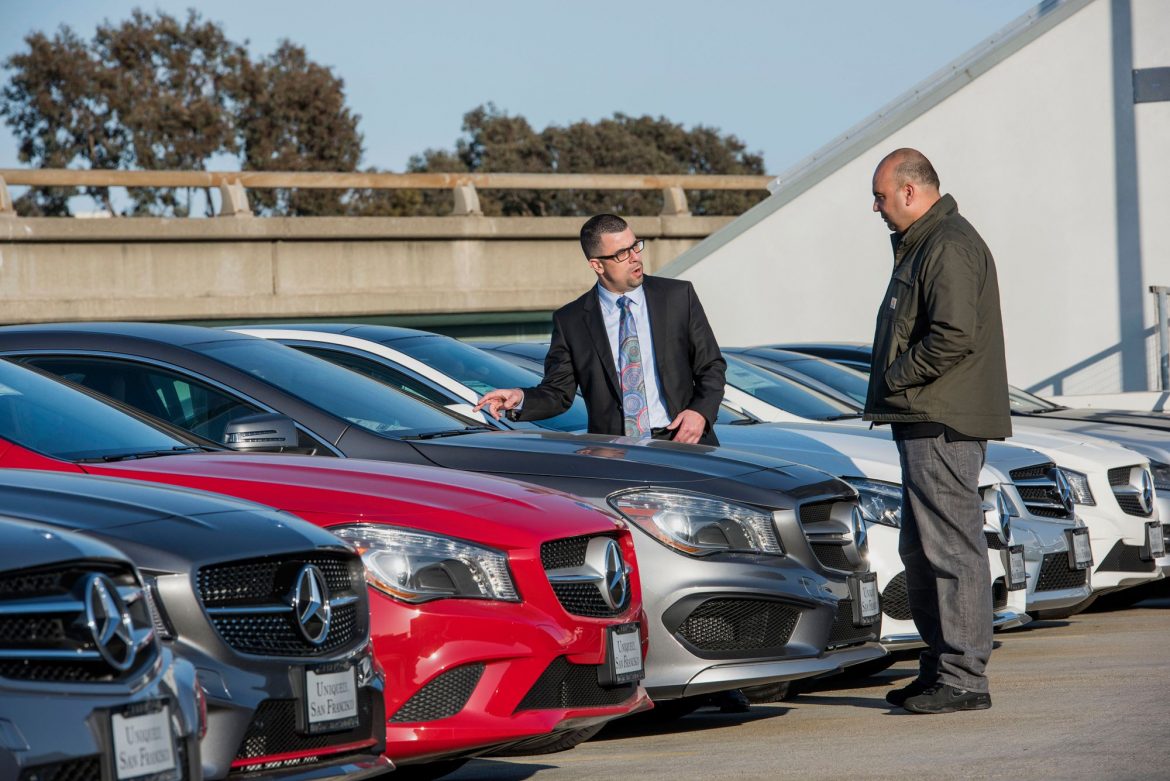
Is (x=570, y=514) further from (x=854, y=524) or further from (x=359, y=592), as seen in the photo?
(x=854, y=524)

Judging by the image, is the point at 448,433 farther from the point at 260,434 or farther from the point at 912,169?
the point at 912,169

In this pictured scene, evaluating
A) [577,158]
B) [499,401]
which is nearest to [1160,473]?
[499,401]

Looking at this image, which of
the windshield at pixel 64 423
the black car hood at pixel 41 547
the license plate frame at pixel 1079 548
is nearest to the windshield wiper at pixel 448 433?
the windshield at pixel 64 423

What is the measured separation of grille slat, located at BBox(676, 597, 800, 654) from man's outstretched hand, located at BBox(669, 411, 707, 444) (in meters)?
1.30

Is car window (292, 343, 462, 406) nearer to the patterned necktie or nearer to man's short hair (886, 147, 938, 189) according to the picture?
the patterned necktie

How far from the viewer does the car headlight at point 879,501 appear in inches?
288

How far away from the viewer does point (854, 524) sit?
6492 millimetres

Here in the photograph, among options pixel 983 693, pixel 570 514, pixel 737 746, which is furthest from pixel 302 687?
pixel 983 693

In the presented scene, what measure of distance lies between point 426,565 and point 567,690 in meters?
0.61

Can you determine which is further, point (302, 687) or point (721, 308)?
point (721, 308)

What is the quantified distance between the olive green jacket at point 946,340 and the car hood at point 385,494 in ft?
5.07

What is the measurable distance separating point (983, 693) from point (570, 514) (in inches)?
80.8

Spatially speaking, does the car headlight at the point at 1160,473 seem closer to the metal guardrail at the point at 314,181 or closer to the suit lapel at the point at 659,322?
the suit lapel at the point at 659,322

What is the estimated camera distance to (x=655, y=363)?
24.7 feet
